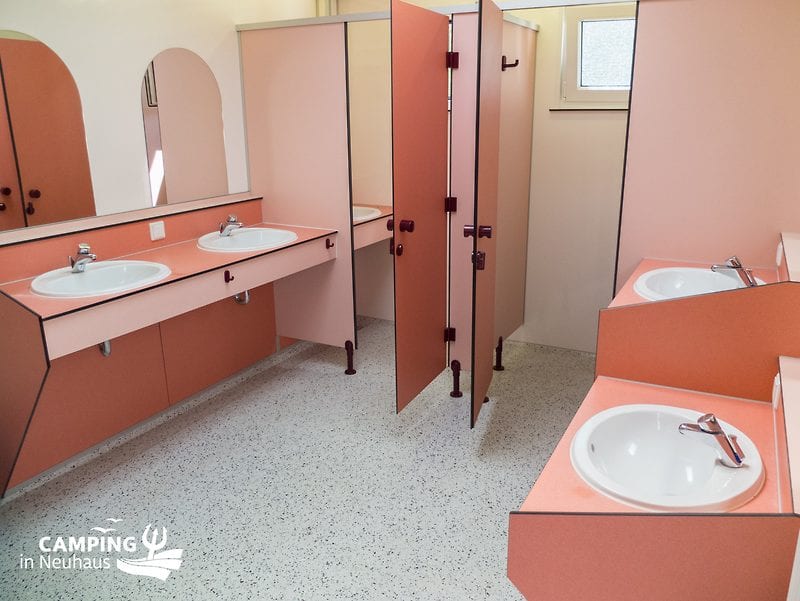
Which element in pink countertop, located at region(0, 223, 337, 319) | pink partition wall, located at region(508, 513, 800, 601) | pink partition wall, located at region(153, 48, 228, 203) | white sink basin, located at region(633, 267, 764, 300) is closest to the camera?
pink partition wall, located at region(508, 513, 800, 601)

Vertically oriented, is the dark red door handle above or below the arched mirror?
below

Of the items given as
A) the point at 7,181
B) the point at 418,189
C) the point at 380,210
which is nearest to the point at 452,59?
the point at 418,189

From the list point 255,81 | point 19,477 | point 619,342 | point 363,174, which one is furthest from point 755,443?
point 255,81

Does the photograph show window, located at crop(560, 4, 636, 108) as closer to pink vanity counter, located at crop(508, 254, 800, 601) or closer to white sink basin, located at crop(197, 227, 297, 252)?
white sink basin, located at crop(197, 227, 297, 252)

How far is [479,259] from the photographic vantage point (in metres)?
2.57

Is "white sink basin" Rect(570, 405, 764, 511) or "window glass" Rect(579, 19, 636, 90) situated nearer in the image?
"white sink basin" Rect(570, 405, 764, 511)

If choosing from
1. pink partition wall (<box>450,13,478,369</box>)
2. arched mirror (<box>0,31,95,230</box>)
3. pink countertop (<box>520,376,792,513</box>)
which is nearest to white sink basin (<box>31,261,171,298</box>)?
arched mirror (<box>0,31,95,230</box>)

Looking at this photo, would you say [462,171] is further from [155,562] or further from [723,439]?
[155,562]

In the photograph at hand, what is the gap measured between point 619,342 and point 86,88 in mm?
2314

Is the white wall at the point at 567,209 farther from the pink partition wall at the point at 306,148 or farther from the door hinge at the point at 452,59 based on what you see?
the pink partition wall at the point at 306,148

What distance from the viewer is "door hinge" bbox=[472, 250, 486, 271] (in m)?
2.53

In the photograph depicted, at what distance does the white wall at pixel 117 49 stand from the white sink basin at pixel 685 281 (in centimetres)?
223

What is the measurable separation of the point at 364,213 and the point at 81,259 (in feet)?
4.77

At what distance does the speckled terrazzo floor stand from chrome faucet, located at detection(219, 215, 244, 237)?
2.75 ft
